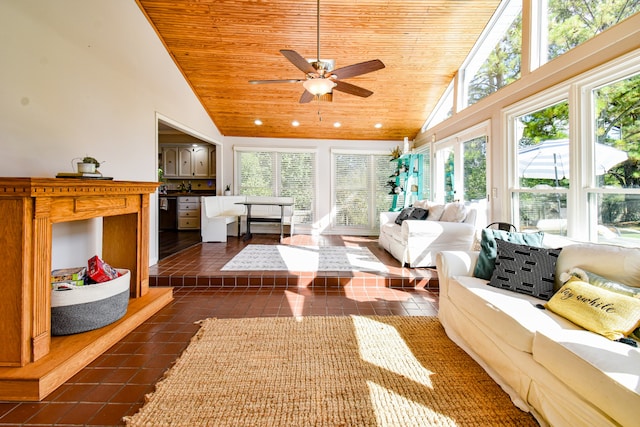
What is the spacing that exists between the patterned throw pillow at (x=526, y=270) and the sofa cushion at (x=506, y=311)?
7 cm

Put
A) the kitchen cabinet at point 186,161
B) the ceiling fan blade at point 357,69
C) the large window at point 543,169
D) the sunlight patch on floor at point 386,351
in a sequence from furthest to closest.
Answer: the kitchen cabinet at point 186,161, the large window at point 543,169, the ceiling fan blade at point 357,69, the sunlight patch on floor at point 386,351

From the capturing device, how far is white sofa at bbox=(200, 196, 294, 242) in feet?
19.0

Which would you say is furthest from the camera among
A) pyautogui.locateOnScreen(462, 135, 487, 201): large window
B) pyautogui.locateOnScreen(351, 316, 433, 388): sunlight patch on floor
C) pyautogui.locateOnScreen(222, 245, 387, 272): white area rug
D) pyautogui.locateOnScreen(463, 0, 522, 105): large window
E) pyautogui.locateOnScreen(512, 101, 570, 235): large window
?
pyautogui.locateOnScreen(462, 135, 487, 201): large window

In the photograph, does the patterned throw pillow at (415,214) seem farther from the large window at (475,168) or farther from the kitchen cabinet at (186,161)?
the kitchen cabinet at (186,161)

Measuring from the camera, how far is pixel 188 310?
2.73 metres

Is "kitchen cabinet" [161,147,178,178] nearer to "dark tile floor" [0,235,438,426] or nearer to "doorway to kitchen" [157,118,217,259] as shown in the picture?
"doorway to kitchen" [157,118,217,259]

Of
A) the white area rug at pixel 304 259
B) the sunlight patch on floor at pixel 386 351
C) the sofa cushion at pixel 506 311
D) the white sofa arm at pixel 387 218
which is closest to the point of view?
the sofa cushion at pixel 506 311

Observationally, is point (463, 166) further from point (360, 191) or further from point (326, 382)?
point (326, 382)

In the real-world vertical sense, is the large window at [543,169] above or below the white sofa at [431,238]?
above

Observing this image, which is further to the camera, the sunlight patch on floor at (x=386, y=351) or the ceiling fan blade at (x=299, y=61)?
the ceiling fan blade at (x=299, y=61)

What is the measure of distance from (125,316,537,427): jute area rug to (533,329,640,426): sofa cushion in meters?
0.38

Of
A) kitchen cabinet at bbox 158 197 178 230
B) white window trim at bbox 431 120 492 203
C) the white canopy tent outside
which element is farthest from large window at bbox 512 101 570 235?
kitchen cabinet at bbox 158 197 178 230

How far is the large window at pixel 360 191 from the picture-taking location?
7.06 meters

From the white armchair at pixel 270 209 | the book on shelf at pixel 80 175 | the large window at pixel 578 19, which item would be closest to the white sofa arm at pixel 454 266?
the large window at pixel 578 19
